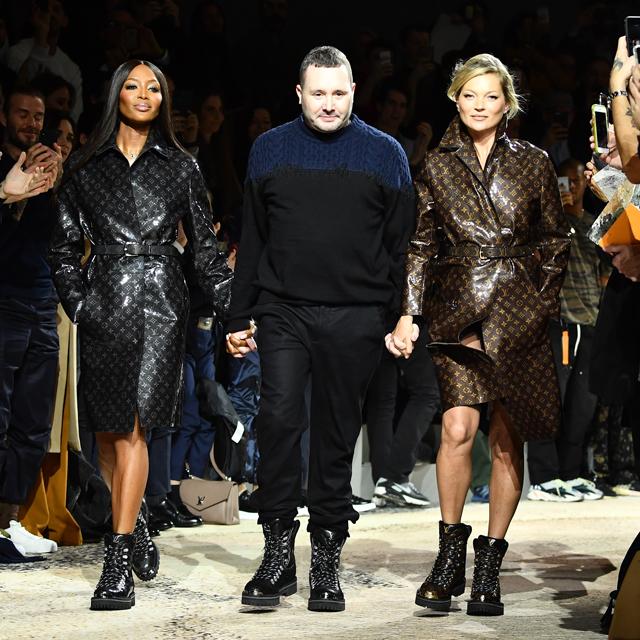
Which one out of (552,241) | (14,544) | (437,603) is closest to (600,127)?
(552,241)

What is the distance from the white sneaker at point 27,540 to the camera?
5137 millimetres

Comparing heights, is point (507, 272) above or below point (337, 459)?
above

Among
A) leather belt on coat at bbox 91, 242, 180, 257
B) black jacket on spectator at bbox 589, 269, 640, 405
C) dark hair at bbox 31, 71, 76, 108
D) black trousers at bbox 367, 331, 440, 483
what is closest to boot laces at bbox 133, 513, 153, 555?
leather belt on coat at bbox 91, 242, 180, 257

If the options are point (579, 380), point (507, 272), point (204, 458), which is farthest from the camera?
point (579, 380)

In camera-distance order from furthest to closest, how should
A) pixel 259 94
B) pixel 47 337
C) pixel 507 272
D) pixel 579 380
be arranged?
pixel 259 94 < pixel 579 380 < pixel 47 337 < pixel 507 272

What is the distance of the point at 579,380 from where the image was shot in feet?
25.4

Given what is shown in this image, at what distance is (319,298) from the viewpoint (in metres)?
4.21

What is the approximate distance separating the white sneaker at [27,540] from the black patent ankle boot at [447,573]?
168cm

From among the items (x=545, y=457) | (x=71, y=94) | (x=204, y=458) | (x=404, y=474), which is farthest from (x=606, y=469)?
(x=71, y=94)

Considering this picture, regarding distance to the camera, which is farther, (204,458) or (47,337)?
(204,458)

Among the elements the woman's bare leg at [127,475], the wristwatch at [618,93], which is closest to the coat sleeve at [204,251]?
the woman's bare leg at [127,475]

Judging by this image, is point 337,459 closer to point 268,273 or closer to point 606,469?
point 268,273

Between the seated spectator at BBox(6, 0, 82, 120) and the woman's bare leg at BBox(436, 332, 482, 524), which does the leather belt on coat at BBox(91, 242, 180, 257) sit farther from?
the seated spectator at BBox(6, 0, 82, 120)

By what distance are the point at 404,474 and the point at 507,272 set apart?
310 centimetres
